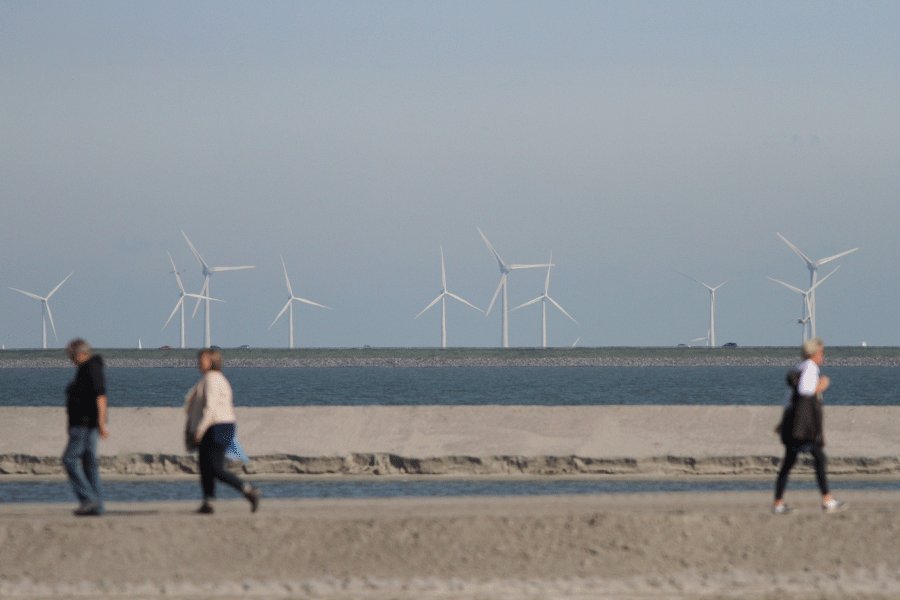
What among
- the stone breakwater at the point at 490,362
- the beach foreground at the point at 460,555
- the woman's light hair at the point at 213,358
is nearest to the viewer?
the beach foreground at the point at 460,555

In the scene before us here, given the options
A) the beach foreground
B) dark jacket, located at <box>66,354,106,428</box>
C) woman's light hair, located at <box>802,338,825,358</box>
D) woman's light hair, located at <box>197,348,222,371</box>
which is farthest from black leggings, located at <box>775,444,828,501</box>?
dark jacket, located at <box>66,354,106,428</box>

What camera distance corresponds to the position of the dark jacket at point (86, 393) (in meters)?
11.6

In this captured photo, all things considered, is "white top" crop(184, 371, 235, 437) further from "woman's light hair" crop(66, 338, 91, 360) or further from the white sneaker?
the white sneaker

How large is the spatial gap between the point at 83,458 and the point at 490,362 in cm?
14062

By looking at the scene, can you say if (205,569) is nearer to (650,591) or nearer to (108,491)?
(650,591)

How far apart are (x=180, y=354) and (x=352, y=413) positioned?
503 feet

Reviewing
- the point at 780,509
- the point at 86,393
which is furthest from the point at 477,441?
the point at 86,393

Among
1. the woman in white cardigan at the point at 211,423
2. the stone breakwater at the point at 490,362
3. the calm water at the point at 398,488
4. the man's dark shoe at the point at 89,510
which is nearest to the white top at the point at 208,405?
the woman in white cardigan at the point at 211,423

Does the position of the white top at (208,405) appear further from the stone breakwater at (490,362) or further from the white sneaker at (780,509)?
the stone breakwater at (490,362)

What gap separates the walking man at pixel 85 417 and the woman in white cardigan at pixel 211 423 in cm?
93

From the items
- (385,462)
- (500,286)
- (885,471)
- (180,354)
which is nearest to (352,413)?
(385,462)

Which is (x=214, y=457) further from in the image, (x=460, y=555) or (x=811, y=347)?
(x=811, y=347)

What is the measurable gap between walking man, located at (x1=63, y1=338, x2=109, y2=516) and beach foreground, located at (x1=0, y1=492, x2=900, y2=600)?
367 millimetres

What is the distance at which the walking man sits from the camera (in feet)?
38.0
